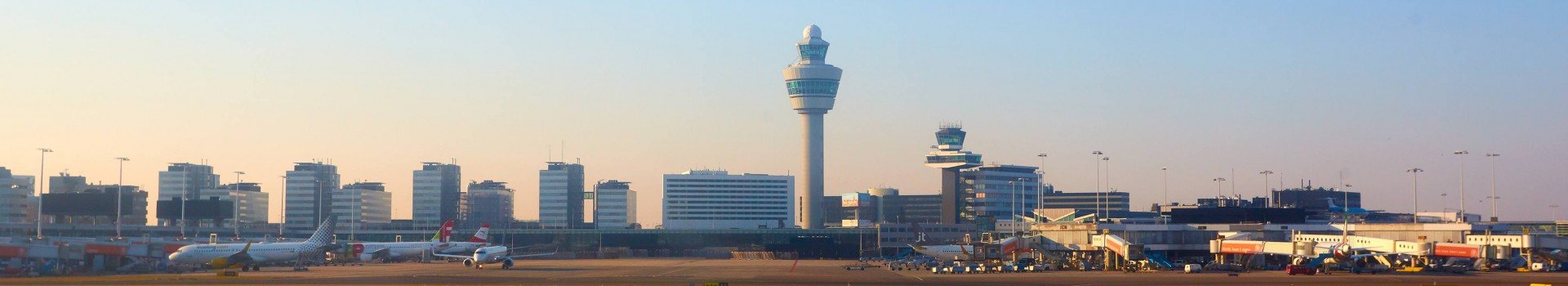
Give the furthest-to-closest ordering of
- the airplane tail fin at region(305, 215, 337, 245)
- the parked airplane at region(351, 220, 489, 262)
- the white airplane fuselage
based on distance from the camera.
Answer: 1. the parked airplane at region(351, 220, 489, 262)
2. the airplane tail fin at region(305, 215, 337, 245)
3. the white airplane fuselage

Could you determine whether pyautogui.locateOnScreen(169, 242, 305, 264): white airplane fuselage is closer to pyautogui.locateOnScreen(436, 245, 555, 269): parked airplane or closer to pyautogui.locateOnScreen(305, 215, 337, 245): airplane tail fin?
pyautogui.locateOnScreen(305, 215, 337, 245): airplane tail fin

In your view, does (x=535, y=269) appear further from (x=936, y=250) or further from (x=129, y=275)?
(x=936, y=250)

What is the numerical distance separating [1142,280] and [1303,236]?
35503 millimetres

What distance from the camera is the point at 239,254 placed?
143125 mm

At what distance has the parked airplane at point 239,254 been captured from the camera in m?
143

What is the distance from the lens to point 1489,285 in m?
94.0

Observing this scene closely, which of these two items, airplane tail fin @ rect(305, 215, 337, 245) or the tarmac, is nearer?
the tarmac

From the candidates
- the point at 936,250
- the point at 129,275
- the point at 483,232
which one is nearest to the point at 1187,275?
the point at 936,250

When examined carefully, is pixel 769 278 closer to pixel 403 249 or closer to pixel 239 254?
pixel 239 254

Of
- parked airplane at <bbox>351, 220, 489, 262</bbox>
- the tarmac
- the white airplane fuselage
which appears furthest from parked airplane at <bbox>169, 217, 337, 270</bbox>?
parked airplane at <bbox>351, 220, 489, 262</bbox>

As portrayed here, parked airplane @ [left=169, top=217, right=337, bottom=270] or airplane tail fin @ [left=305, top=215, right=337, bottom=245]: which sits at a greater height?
airplane tail fin @ [left=305, top=215, right=337, bottom=245]

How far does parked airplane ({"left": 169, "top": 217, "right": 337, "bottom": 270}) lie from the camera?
143000 mm

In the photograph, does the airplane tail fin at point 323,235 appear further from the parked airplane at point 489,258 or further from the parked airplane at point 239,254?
the parked airplane at point 489,258

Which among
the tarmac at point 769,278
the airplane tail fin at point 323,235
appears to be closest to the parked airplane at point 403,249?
the airplane tail fin at point 323,235
